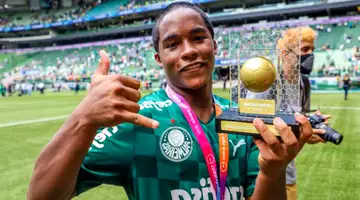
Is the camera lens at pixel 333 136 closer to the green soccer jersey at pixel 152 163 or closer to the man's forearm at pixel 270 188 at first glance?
the man's forearm at pixel 270 188

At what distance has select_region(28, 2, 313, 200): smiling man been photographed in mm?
1302

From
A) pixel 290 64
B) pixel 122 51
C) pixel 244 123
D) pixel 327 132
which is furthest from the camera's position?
pixel 122 51

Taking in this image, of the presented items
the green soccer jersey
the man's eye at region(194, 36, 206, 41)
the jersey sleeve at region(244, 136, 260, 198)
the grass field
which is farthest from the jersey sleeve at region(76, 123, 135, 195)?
the grass field

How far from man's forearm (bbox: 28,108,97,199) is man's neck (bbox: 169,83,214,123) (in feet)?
2.29

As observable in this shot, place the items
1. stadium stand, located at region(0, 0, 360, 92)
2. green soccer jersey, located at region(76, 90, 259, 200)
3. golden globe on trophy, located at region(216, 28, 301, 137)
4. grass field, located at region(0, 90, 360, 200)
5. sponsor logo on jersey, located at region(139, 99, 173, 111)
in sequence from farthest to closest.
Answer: stadium stand, located at region(0, 0, 360, 92), grass field, located at region(0, 90, 360, 200), sponsor logo on jersey, located at region(139, 99, 173, 111), green soccer jersey, located at region(76, 90, 259, 200), golden globe on trophy, located at region(216, 28, 301, 137)

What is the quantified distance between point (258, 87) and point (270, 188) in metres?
0.50

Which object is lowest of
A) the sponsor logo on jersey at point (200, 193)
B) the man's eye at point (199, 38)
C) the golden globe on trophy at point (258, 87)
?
the sponsor logo on jersey at point (200, 193)

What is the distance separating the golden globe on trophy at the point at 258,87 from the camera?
58.2 inches

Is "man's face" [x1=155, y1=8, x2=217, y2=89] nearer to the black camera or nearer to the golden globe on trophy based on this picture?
the golden globe on trophy

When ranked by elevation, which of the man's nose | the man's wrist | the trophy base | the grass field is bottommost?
the grass field

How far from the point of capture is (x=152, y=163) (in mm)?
1658

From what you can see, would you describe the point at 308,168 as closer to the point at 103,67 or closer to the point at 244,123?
the point at 244,123

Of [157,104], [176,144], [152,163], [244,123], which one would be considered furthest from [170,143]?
[244,123]

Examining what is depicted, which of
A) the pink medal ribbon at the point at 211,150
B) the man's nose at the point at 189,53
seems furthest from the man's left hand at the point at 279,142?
the man's nose at the point at 189,53
